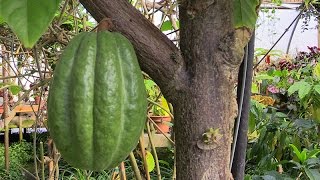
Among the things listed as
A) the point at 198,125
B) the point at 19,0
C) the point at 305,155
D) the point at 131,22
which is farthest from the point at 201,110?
the point at 305,155

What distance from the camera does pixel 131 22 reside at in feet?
1.75

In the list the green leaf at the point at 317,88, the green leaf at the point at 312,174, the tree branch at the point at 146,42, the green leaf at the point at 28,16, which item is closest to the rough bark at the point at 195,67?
the tree branch at the point at 146,42

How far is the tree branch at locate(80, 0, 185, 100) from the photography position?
529mm

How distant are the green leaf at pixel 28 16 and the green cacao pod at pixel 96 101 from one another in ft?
0.31

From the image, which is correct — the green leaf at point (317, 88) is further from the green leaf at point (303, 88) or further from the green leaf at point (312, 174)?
the green leaf at point (312, 174)

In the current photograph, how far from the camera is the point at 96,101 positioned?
0.50 m

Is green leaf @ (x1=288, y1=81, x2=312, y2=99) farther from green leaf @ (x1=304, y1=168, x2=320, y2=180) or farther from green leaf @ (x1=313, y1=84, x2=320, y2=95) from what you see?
green leaf @ (x1=304, y1=168, x2=320, y2=180)

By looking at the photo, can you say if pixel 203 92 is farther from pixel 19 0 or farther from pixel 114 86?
pixel 19 0

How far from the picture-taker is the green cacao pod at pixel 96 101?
0.50 m

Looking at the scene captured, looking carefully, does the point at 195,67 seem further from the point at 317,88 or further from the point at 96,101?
the point at 317,88

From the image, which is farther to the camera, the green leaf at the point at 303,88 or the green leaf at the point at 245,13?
the green leaf at the point at 303,88

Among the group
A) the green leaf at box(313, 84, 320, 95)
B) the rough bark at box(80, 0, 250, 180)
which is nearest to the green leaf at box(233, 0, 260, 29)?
the rough bark at box(80, 0, 250, 180)

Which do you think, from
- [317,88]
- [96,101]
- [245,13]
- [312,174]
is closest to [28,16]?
[96,101]

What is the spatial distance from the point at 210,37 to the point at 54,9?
0.19 metres
